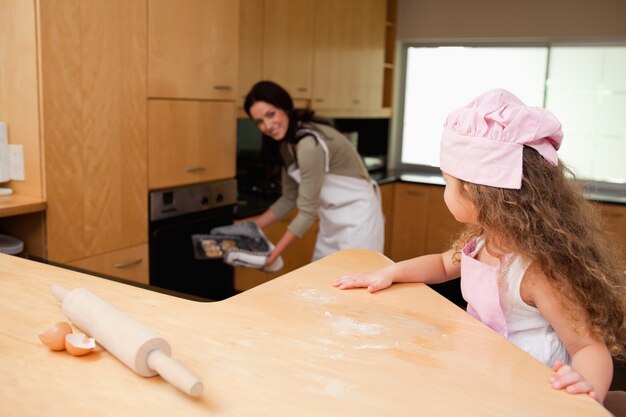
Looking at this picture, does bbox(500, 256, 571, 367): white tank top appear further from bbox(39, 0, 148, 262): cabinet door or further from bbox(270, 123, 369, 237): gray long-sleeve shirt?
bbox(39, 0, 148, 262): cabinet door

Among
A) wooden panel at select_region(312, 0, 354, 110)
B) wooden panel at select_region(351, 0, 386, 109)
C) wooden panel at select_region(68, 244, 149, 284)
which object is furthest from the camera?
wooden panel at select_region(351, 0, 386, 109)

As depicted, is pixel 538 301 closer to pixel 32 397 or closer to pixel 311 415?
pixel 311 415

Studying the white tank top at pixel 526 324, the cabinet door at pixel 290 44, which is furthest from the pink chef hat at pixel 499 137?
the cabinet door at pixel 290 44

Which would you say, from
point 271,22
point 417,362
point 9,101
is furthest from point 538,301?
point 271,22

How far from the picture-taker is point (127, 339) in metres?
0.84

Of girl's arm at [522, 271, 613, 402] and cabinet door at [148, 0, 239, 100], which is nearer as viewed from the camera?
girl's arm at [522, 271, 613, 402]

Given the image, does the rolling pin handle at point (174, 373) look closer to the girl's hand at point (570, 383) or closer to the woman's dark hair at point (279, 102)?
the girl's hand at point (570, 383)

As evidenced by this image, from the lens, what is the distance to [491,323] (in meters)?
1.24

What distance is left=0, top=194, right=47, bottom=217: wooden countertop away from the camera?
71.9 inches

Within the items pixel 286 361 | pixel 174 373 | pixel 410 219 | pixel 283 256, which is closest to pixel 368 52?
pixel 410 219

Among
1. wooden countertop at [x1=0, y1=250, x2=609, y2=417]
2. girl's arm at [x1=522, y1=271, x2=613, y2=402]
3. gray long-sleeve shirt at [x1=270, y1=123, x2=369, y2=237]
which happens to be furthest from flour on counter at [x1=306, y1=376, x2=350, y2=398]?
gray long-sleeve shirt at [x1=270, y1=123, x2=369, y2=237]

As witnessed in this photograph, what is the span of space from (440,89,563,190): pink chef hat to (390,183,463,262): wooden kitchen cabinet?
324 cm

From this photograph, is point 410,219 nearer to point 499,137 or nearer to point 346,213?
point 346,213

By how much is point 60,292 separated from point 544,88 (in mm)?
4182
